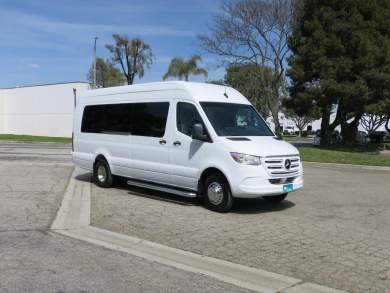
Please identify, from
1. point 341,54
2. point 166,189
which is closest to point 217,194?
point 166,189

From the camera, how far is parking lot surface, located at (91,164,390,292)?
5781 millimetres

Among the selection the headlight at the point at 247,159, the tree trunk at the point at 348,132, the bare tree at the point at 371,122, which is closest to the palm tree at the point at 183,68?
the tree trunk at the point at 348,132

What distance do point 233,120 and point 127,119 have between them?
2842mm

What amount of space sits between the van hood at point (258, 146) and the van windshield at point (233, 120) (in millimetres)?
325

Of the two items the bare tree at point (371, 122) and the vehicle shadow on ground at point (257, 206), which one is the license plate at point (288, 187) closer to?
the vehicle shadow on ground at point (257, 206)

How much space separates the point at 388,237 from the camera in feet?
23.7

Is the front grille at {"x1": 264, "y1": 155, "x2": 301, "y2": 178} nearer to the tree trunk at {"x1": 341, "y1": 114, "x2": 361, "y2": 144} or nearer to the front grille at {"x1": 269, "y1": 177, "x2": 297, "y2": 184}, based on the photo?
the front grille at {"x1": 269, "y1": 177, "x2": 297, "y2": 184}

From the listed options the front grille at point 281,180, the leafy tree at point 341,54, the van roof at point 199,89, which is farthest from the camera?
the leafy tree at point 341,54

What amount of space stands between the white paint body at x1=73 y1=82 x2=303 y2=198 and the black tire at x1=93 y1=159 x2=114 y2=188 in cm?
19

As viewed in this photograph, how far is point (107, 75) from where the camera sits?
6288 cm

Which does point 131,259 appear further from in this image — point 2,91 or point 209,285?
point 2,91

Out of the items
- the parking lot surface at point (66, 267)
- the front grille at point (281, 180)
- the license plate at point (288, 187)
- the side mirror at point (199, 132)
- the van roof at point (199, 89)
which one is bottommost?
the parking lot surface at point (66, 267)

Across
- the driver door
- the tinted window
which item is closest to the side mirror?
the driver door

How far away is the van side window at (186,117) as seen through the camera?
32.0 ft
